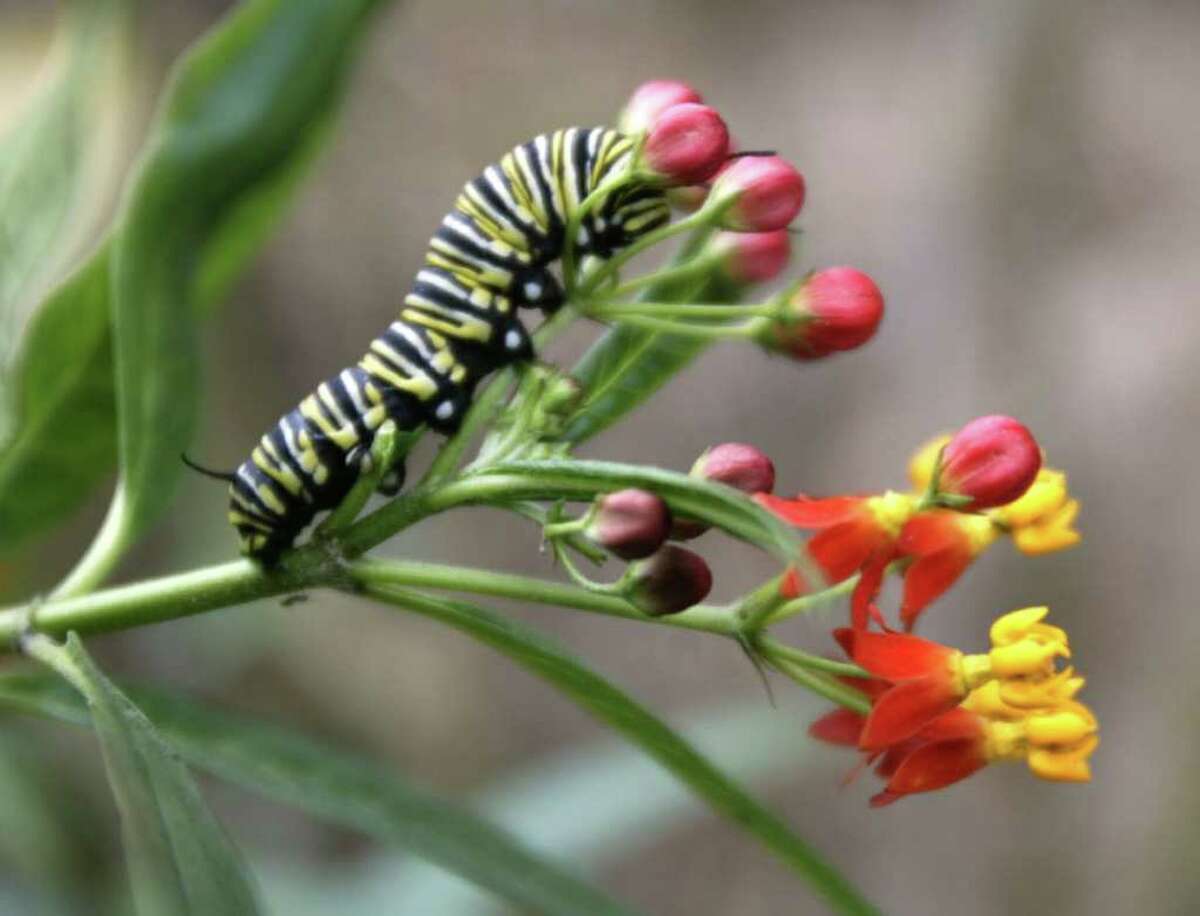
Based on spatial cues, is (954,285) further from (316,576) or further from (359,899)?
(316,576)

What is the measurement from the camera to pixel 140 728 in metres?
1.52

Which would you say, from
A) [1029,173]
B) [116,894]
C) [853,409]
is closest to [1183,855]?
[853,409]

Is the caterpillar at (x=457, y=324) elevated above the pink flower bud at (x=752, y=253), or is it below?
above

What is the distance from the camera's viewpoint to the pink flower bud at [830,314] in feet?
6.08

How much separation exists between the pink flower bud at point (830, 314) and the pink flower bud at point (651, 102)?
276 mm

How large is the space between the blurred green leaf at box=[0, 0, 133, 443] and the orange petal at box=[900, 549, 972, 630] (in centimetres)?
137

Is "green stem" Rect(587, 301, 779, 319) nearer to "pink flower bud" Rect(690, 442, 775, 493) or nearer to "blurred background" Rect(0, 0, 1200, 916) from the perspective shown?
"pink flower bud" Rect(690, 442, 775, 493)

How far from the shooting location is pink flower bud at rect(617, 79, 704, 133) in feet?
6.22

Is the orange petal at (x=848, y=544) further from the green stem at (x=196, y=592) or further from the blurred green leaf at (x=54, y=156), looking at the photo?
the blurred green leaf at (x=54, y=156)

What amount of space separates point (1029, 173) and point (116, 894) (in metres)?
4.65

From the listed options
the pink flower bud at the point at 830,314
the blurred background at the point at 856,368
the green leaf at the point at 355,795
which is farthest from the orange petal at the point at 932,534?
the blurred background at the point at 856,368

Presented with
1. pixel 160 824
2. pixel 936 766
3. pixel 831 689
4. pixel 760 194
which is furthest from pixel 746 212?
pixel 160 824

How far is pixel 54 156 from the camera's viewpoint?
246cm

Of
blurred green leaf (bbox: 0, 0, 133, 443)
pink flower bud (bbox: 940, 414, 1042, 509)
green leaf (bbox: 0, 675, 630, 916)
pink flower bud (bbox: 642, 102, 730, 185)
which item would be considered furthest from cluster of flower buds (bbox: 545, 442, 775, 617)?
blurred green leaf (bbox: 0, 0, 133, 443)
